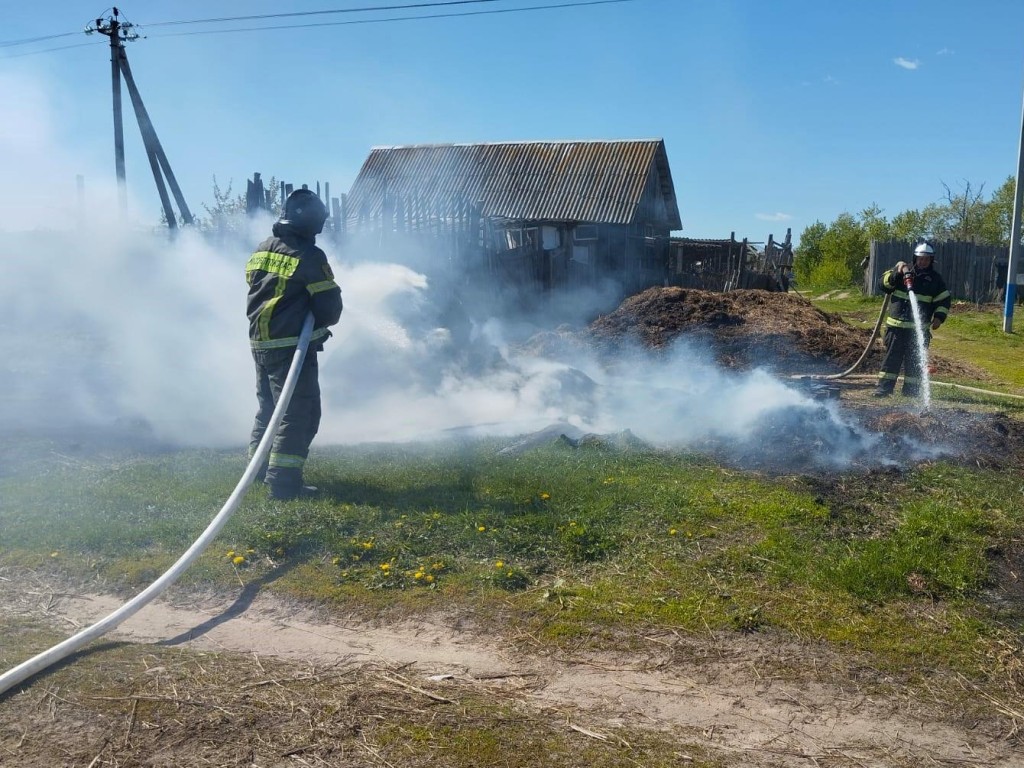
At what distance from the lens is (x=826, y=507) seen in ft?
19.8

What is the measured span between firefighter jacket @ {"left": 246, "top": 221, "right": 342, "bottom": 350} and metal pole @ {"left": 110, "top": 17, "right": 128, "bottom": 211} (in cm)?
1544

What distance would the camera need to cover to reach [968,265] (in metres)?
25.6

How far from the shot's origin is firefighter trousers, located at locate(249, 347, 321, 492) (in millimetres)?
6227

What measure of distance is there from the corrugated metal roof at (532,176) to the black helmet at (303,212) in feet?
57.4

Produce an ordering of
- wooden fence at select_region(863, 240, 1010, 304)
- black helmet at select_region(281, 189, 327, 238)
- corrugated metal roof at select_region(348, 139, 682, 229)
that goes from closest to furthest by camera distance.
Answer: black helmet at select_region(281, 189, 327, 238)
corrugated metal roof at select_region(348, 139, 682, 229)
wooden fence at select_region(863, 240, 1010, 304)

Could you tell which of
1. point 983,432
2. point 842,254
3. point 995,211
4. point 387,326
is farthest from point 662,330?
point 995,211

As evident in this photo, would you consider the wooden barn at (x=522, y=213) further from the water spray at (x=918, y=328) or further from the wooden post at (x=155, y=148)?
the water spray at (x=918, y=328)

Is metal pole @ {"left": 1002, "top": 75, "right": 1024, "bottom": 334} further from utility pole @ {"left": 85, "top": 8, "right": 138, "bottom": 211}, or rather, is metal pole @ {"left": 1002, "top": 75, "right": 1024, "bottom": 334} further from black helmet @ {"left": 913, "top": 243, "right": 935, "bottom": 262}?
utility pole @ {"left": 85, "top": 8, "right": 138, "bottom": 211}

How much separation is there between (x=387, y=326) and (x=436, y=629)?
6.56m

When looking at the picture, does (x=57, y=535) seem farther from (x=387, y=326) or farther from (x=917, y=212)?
(x=917, y=212)

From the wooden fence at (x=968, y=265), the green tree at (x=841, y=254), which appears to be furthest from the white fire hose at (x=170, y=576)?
the green tree at (x=841, y=254)

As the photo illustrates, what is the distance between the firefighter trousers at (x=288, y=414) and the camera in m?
6.23

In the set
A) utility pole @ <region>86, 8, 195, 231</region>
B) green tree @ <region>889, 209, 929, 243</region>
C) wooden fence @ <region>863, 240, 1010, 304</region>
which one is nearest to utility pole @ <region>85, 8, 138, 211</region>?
utility pole @ <region>86, 8, 195, 231</region>

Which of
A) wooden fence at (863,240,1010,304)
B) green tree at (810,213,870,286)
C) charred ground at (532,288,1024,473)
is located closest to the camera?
charred ground at (532,288,1024,473)
